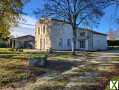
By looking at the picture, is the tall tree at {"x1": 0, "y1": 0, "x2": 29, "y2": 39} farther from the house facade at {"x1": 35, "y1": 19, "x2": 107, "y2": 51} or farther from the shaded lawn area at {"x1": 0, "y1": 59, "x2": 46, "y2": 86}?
the house facade at {"x1": 35, "y1": 19, "x2": 107, "y2": 51}

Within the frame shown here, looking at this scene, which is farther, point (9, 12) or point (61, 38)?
point (61, 38)

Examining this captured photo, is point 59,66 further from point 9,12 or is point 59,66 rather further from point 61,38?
point 61,38

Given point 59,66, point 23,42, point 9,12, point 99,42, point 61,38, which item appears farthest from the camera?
point 23,42

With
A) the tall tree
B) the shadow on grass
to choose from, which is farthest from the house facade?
the shadow on grass

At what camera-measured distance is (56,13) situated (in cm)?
4141

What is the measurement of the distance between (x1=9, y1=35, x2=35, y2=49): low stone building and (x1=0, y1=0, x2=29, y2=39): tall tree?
39378 millimetres

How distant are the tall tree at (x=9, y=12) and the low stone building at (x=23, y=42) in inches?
1550

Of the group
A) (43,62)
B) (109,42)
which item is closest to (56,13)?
(43,62)

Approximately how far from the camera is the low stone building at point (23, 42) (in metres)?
69.4

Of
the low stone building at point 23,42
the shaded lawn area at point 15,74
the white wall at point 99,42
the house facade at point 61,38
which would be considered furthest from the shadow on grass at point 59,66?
the low stone building at point 23,42

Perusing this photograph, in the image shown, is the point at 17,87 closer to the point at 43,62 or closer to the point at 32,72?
the point at 32,72

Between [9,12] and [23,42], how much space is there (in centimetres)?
4204

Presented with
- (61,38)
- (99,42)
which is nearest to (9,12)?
(61,38)

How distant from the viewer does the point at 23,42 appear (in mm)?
70250
